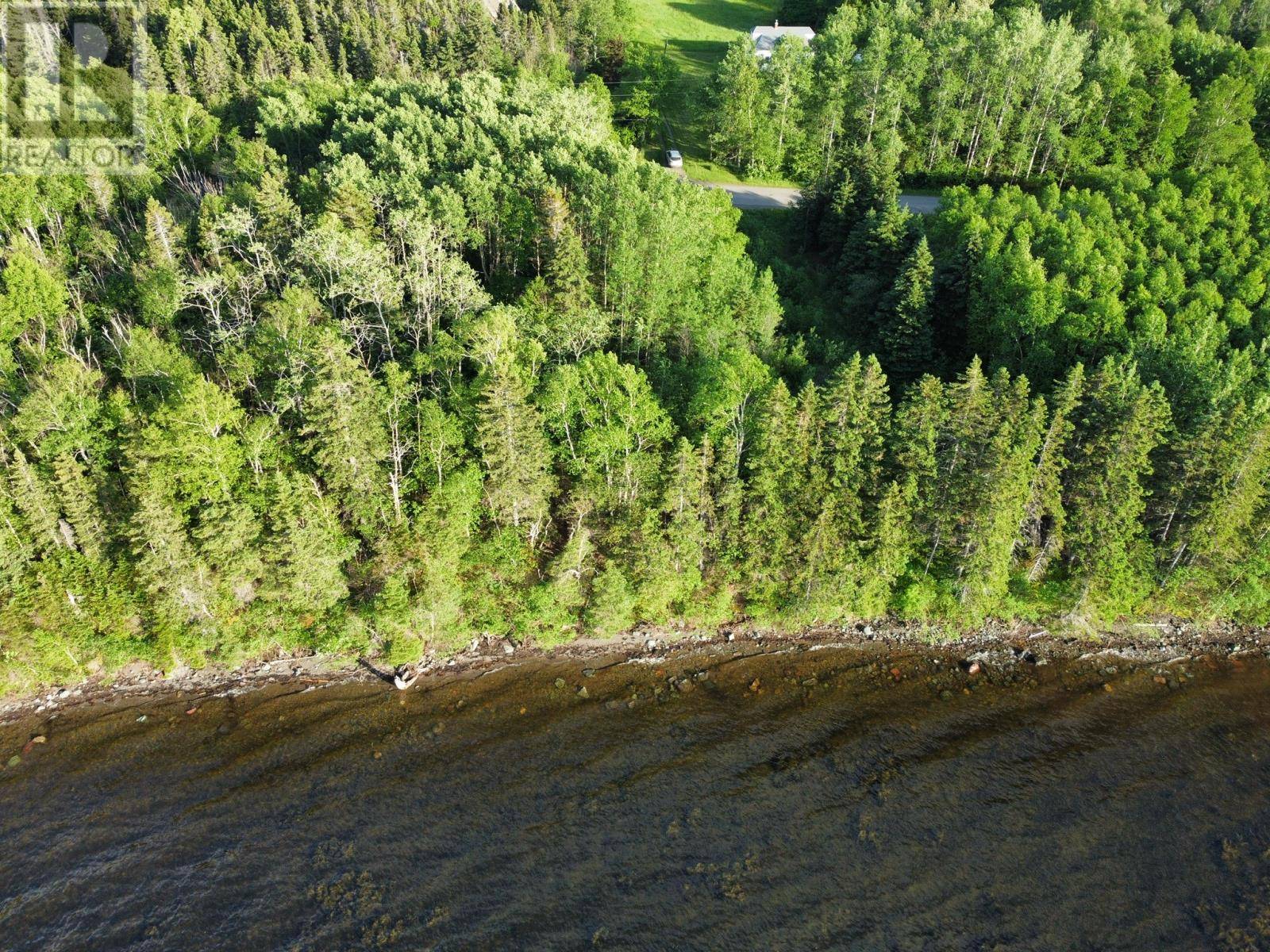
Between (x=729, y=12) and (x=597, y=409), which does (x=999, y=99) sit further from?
(x=729, y=12)

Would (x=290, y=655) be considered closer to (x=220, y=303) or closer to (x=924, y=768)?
(x=220, y=303)

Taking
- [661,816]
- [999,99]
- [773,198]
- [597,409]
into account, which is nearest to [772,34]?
[999,99]

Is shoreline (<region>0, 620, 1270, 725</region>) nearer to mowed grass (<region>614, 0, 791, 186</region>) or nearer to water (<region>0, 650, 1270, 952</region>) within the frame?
water (<region>0, 650, 1270, 952</region>)

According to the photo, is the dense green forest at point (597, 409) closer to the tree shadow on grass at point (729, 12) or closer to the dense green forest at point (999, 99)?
the dense green forest at point (999, 99)

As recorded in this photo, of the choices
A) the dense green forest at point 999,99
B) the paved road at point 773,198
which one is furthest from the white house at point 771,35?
the paved road at point 773,198

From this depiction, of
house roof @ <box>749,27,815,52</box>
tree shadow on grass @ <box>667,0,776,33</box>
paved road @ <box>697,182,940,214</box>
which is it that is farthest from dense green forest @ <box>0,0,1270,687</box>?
tree shadow on grass @ <box>667,0,776,33</box>

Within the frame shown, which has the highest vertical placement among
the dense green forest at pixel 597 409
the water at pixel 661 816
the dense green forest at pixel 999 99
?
the dense green forest at pixel 999 99

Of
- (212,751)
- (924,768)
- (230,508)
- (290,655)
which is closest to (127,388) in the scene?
(230,508)
